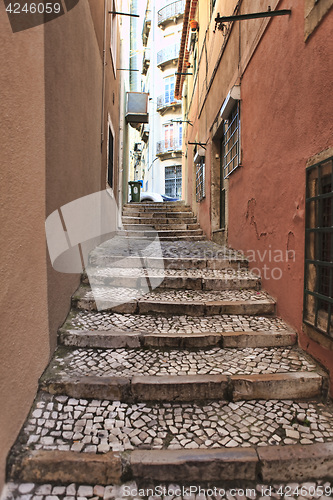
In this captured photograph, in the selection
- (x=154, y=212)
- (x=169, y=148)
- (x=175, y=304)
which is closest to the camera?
(x=175, y=304)

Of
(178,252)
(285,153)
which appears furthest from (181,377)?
(178,252)

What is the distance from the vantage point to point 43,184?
7.33ft

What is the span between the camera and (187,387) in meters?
2.15

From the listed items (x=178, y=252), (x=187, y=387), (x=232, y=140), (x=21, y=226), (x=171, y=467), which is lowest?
(x=171, y=467)

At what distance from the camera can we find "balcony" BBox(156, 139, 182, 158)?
22516mm

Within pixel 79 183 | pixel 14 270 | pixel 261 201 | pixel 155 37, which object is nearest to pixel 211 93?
pixel 261 201

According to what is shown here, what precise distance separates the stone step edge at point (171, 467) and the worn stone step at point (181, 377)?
0.46 metres

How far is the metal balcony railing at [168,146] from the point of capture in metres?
22.5

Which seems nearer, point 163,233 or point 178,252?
point 178,252

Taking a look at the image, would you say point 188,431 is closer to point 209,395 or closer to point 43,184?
point 209,395

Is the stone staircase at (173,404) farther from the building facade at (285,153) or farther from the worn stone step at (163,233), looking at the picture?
the worn stone step at (163,233)

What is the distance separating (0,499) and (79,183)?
3.01 meters

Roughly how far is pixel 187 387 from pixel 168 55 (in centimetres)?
2614

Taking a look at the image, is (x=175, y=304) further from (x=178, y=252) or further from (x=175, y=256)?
(x=178, y=252)
